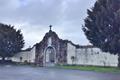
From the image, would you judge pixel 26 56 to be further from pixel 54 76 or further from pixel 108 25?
pixel 54 76

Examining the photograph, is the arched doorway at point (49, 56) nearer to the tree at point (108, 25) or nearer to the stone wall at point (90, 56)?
the stone wall at point (90, 56)

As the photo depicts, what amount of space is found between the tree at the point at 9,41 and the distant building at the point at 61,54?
61.5 inches

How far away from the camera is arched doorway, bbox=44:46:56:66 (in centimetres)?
5588

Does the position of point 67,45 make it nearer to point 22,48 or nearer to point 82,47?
point 82,47

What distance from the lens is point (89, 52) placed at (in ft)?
163

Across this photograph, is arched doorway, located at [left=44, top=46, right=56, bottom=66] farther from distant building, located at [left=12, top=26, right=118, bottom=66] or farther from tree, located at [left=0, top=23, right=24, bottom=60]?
tree, located at [left=0, top=23, right=24, bottom=60]

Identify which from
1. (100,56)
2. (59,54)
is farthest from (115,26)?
(59,54)

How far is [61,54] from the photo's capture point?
55312mm

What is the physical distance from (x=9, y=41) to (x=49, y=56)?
420 inches

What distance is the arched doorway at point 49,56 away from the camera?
55875 millimetres

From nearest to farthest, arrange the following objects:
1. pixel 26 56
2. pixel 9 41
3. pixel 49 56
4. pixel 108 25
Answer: pixel 108 25
pixel 49 56
pixel 26 56
pixel 9 41

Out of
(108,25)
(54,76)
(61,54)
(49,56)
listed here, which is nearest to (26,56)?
(49,56)

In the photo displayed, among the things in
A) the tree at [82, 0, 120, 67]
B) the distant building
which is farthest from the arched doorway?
the tree at [82, 0, 120, 67]

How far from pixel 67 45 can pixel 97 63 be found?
772cm
